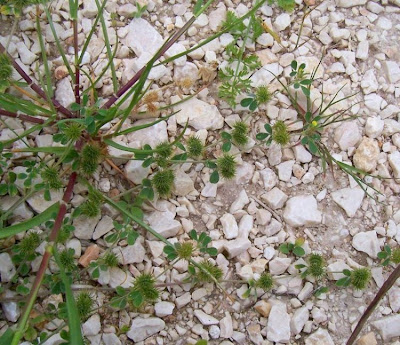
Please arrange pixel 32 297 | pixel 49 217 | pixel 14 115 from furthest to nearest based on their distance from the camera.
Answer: pixel 14 115
pixel 49 217
pixel 32 297

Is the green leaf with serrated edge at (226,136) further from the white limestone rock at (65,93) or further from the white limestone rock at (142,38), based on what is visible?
the white limestone rock at (65,93)

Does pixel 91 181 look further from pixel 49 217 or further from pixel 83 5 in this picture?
pixel 83 5

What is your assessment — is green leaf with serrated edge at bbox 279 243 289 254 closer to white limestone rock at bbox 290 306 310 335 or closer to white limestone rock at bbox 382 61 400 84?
white limestone rock at bbox 290 306 310 335

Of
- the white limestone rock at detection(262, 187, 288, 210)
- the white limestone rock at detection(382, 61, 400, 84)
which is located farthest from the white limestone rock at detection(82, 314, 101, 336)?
the white limestone rock at detection(382, 61, 400, 84)

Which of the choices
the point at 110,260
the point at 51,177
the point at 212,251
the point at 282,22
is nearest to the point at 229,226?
the point at 212,251

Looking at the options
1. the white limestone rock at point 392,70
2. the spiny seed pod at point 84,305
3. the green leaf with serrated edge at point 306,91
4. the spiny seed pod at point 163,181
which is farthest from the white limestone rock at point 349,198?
the spiny seed pod at point 84,305

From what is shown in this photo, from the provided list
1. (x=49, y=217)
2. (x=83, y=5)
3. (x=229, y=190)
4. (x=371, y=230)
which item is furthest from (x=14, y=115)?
(x=371, y=230)

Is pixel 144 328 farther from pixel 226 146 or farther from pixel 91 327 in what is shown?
pixel 226 146
